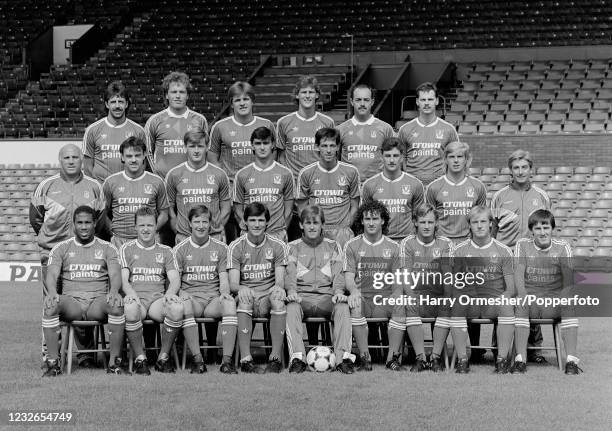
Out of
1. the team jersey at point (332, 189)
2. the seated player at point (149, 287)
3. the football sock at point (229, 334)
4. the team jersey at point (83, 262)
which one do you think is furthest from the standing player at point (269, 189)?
the team jersey at point (83, 262)

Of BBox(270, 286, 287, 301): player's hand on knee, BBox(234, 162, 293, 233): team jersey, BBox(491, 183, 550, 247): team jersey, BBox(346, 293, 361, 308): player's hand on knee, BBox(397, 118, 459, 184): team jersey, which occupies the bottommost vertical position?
BBox(346, 293, 361, 308): player's hand on knee

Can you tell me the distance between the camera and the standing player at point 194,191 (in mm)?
7504

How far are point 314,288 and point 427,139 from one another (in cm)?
163

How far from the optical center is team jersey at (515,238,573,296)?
702 cm

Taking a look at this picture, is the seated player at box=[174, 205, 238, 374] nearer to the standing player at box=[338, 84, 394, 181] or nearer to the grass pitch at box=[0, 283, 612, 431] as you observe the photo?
the grass pitch at box=[0, 283, 612, 431]

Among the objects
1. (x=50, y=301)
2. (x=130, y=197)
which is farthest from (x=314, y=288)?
(x=50, y=301)

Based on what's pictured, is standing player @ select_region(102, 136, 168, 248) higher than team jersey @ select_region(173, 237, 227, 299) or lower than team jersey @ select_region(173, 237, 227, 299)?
higher

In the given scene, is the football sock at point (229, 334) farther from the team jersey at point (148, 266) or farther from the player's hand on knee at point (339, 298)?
the player's hand on knee at point (339, 298)

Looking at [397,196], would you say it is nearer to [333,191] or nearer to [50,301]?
[333,191]

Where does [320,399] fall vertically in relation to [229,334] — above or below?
below

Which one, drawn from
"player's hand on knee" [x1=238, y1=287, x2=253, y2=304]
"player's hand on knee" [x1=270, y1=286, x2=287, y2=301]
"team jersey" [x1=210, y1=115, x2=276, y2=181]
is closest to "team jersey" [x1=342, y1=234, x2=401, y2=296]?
"player's hand on knee" [x1=270, y1=286, x2=287, y2=301]

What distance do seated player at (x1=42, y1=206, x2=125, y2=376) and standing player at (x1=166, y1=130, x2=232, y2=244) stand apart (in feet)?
2.41

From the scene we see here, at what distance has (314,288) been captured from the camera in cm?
711

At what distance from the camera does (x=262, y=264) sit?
23.5ft
